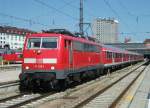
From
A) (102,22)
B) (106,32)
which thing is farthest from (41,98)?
(106,32)

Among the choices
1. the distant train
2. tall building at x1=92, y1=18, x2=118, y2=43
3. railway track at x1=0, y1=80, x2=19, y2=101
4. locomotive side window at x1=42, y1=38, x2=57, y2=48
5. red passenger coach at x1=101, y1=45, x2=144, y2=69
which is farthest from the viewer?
the distant train

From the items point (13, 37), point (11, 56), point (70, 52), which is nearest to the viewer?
point (70, 52)

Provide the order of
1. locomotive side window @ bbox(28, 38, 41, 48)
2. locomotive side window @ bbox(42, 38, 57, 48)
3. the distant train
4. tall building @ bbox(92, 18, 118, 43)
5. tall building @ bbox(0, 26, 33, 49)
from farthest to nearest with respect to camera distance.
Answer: tall building @ bbox(0, 26, 33, 49)
the distant train
tall building @ bbox(92, 18, 118, 43)
locomotive side window @ bbox(28, 38, 41, 48)
locomotive side window @ bbox(42, 38, 57, 48)

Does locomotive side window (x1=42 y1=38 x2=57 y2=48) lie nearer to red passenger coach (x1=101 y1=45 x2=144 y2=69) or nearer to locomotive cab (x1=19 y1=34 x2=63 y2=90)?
locomotive cab (x1=19 y1=34 x2=63 y2=90)

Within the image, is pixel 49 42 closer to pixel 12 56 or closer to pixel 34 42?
pixel 34 42

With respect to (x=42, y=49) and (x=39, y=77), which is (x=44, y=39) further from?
(x=39, y=77)

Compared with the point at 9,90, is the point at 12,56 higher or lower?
higher

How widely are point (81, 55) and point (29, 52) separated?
439 centimetres

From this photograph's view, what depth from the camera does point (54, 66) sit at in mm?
18688

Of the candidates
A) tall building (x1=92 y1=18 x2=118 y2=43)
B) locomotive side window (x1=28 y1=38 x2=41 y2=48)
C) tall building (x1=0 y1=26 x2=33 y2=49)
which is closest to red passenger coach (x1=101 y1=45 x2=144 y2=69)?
tall building (x1=92 y1=18 x2=118 y2=43)

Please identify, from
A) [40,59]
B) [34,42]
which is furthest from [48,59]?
[34,42]

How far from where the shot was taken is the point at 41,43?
1942 centimetres

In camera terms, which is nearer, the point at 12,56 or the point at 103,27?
the point at 103,27

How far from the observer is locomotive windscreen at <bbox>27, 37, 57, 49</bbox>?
757 inches
